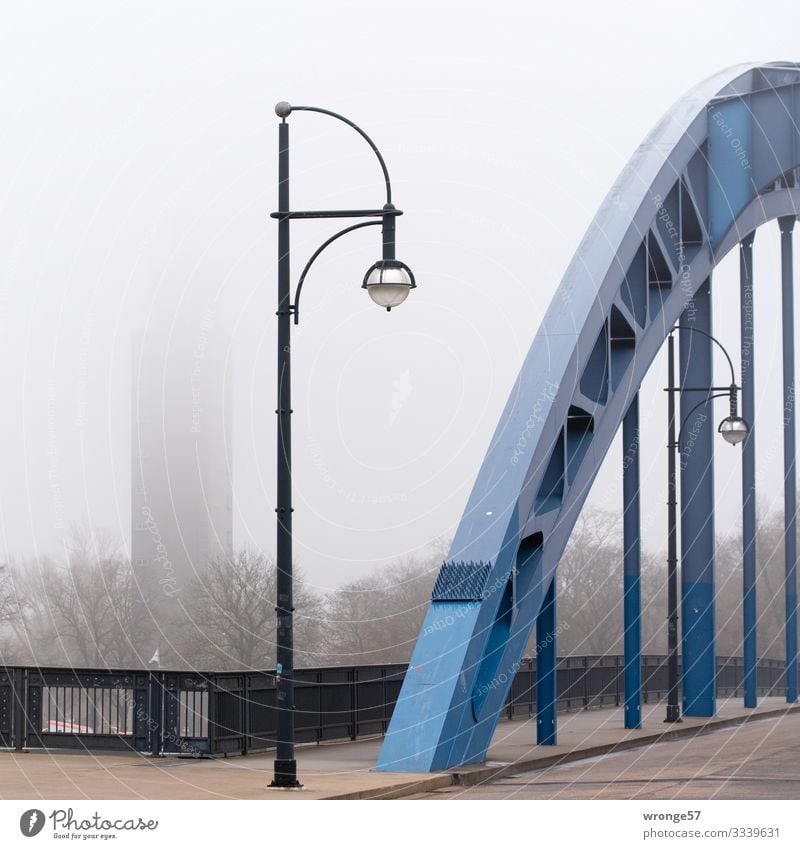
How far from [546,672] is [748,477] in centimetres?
1312

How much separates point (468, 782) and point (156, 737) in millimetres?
4516

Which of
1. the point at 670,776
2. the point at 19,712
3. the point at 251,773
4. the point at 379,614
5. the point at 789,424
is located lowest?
the point at 379,614

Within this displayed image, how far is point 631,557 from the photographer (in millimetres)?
29000

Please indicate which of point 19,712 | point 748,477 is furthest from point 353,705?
point 748,477

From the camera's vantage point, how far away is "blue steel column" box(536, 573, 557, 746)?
24312 mm

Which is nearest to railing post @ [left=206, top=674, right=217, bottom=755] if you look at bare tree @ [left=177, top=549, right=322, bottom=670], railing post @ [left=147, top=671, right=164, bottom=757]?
railing post @ [left=147, top=671, right=164, bottom=757]

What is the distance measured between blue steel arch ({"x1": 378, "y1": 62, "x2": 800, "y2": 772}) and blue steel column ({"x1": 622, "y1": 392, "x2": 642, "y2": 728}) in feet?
6.66

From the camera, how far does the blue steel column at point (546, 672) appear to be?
24.3m

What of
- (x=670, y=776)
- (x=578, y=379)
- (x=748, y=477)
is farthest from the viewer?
(x=748, y=477)

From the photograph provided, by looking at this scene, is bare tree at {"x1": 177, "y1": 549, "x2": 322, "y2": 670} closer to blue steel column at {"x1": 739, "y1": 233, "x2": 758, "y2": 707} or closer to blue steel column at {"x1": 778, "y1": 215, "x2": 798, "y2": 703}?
blue steel column at {"x1": 778, "y1": 215, "x2": 798, "y2": 703}

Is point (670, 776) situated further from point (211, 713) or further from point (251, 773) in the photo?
point (211, 713)

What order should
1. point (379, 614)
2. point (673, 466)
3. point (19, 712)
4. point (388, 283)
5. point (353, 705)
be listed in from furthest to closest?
point (379, 614) < point (673, 466) < point (353, 705) < point (19, 712) < point (388, 283)

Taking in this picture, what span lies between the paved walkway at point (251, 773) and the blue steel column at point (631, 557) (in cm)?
220

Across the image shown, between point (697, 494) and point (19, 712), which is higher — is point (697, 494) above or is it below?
above
